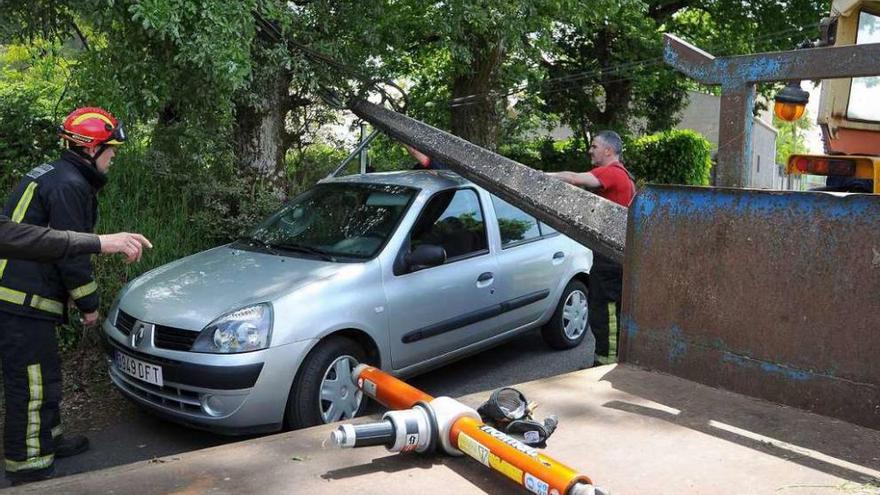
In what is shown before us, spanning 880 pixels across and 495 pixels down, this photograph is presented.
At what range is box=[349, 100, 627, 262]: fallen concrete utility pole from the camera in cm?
379

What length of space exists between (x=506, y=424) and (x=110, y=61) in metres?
4.95

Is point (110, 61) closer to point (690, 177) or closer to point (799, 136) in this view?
point (690, 177)

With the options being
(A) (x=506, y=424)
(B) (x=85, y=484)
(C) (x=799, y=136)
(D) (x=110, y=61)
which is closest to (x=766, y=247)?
(A) (x=506, y=424)

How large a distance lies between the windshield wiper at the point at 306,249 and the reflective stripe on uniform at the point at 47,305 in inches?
64.9

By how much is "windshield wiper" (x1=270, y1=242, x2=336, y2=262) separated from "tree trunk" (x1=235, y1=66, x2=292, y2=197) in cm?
243

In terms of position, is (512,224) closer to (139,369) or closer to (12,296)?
(139,369)

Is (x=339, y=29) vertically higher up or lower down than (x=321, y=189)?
higher up

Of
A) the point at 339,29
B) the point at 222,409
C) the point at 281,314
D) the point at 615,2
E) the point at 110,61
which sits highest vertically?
the point at 615,2

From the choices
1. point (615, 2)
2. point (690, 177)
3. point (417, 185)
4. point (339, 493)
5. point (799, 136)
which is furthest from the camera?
point (799, 136)

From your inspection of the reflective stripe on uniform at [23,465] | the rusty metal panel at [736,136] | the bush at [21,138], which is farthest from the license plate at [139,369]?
the bush at [21,138]

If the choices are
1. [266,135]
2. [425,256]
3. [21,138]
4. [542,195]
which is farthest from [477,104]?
[542,195]

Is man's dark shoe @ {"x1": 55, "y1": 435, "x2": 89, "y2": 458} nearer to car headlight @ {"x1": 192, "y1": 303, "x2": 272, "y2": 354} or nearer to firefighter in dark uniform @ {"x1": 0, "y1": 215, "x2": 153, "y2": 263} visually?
car headlight @ {"x1": 192, "y1": 303, "x2": 272, "y2": 354}

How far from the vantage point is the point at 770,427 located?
7.70 feet

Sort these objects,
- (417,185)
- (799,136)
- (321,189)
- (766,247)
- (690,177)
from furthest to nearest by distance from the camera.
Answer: (799,136) → (690,177) → (321,189) → (417,185) → (766,247)
